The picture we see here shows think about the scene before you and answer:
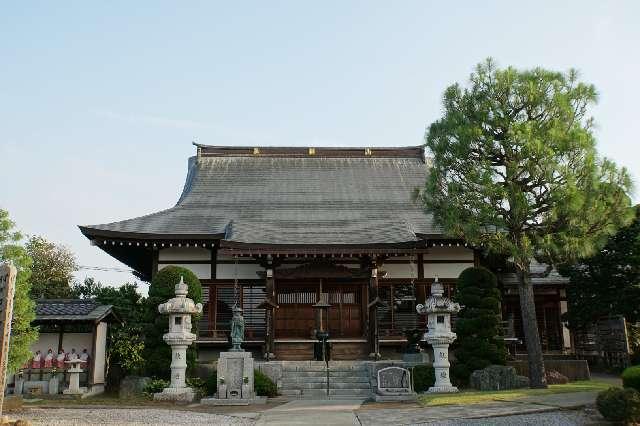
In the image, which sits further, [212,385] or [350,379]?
[350,379]

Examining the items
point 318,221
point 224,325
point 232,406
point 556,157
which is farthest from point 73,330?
point 556,157

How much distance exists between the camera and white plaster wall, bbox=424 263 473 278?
64.8ft

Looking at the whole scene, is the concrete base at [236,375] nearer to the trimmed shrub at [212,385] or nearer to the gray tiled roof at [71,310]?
the trimmed shrub at [212,385]

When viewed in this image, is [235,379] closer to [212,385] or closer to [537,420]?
[212,385]

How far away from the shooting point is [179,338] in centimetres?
1501

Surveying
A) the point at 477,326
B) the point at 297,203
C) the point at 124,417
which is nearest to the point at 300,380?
the point at 477,326

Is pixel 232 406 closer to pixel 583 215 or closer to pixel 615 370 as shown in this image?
pixel 583 215

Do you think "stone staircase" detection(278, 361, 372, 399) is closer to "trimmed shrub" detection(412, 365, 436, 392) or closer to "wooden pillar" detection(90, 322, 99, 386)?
"trimmed shrub" detection(412, 365, 436, 392)

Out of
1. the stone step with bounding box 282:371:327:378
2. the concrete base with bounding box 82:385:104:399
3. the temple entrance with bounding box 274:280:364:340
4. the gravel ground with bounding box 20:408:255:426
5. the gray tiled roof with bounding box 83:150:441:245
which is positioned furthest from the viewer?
the gray tiled roof with bounding box 83:150:441:245

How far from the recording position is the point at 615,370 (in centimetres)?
1931

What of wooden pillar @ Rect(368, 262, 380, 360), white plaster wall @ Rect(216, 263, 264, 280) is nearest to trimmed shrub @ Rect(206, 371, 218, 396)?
white plaster wall @ Rect(216, 263, 264, 280)

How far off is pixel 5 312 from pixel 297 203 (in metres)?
14.6

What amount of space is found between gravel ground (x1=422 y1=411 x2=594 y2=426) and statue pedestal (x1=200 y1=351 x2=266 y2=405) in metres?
5.75

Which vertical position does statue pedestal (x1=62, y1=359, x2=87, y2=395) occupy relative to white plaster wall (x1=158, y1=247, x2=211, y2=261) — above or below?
below
